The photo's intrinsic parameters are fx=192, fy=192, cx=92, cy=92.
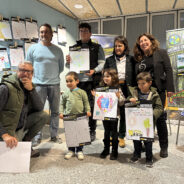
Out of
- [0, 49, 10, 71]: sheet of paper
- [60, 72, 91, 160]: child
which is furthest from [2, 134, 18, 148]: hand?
[0, 49, 10, 71]: sheet of paper

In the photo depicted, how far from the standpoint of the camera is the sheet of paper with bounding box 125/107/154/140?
5.79ft

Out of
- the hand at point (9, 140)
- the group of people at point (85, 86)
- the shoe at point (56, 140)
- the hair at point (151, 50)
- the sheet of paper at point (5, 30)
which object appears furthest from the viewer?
the sheet of paper at point (5, 30)

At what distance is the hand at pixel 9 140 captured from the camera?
159 centimetres

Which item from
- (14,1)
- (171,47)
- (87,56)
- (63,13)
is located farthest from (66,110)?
(63,13)

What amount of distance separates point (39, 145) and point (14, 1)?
2389 mm

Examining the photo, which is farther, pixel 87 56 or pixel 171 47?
pixel 171 47

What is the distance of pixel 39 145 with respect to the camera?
2436 mm

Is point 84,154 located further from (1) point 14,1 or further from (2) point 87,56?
(1) point 14,1

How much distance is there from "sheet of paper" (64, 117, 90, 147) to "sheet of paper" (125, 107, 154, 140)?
44 cm

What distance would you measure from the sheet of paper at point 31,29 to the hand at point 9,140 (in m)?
2.26

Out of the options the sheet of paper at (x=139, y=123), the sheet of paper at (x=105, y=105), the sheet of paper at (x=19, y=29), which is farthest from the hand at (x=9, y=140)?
the sheet of paper at (x=19, y=29)

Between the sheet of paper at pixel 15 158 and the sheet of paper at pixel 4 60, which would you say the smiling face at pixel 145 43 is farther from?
the sheet of paper at pixel 4 60

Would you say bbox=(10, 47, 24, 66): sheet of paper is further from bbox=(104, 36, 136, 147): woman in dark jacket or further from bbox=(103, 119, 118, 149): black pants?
bbox=(103, 119, 118, 149): black pants

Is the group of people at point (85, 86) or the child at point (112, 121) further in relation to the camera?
the child at point (112, 121)
